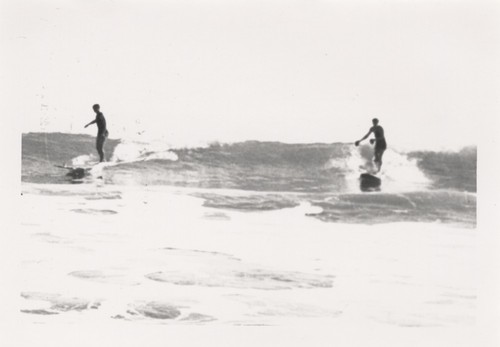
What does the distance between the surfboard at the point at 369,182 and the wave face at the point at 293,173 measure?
17 millimetres

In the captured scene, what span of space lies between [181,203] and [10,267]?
0.73 metres

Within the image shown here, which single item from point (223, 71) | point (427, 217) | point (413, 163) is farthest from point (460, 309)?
point (223, 71)

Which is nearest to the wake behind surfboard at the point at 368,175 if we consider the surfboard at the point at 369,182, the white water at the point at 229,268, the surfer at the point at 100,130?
the surfboard at the point at 369,182

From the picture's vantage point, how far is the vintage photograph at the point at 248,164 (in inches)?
97.9

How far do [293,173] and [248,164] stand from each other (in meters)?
0.19

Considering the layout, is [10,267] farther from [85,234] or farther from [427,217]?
[427,217]

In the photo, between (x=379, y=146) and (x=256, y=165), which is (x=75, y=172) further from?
(x=379, y=146)

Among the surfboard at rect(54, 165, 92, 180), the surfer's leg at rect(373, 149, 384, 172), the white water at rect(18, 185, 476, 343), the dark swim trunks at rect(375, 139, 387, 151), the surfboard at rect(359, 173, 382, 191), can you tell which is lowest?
the white water at rect(18, 185, 476, 343)

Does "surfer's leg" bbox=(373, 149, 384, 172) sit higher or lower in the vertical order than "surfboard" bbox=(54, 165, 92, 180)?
higher

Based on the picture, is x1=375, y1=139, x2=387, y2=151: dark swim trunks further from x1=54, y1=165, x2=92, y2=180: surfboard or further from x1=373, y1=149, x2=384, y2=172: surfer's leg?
x1=54, y1=165, x2=92, y2=180: surfboard

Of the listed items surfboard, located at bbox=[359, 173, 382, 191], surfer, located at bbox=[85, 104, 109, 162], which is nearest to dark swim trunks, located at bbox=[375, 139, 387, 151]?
surfboard, located at bbox=[359, 173, 382, 191]

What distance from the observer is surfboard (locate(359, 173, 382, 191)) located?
8.39ft

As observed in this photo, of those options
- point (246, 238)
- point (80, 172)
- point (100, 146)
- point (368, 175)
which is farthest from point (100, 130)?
point (368, 175)

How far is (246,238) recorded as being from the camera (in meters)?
2.52
